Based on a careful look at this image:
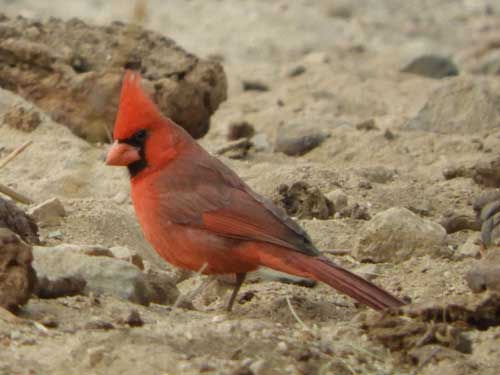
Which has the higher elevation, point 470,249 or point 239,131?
point 239,131

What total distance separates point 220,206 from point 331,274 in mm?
621

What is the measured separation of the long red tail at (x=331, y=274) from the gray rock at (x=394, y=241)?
0.81 metres

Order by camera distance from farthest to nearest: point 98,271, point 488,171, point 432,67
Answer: point 432,67, point 488,171, point 98,271

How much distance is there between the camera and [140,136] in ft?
16.6

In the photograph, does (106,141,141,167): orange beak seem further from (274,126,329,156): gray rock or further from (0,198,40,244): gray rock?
(274,126,329,156): gray rock

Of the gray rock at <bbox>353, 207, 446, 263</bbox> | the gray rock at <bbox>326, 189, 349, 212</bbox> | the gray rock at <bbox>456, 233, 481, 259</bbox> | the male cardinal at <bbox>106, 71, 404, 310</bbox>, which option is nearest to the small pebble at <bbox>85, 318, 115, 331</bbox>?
the male cardinal at <bbox>106, 71, 404, 310</bbox>

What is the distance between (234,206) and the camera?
493cm

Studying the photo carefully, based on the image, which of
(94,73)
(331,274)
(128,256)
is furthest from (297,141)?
(331,274)

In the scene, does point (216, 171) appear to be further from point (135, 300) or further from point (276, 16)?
point (276, 16)

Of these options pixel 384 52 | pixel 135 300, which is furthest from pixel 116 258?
pixel 384 52

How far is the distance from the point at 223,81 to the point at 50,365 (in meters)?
3.92

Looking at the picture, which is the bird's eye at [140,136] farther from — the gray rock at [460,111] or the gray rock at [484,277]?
the gray rock at [460,111]

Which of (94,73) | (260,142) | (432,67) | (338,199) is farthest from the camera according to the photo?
(432,67)

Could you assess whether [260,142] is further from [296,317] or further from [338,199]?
[296,317]
